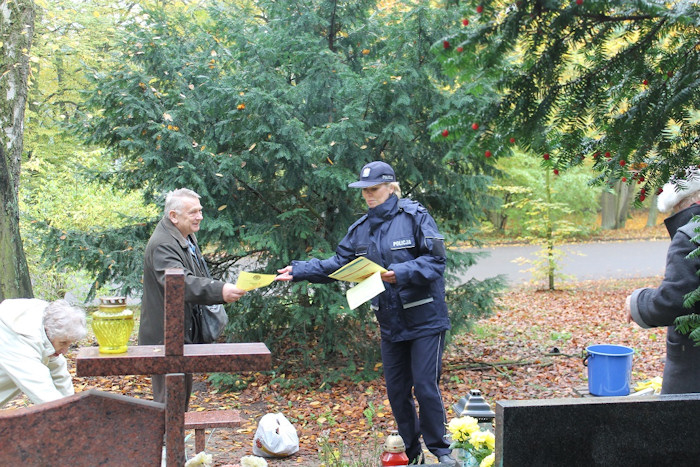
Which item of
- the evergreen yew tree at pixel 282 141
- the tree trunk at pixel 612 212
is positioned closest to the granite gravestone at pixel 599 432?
the evergreen yew tree at pixel 282 141

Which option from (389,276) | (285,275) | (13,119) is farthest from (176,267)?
(13,119)

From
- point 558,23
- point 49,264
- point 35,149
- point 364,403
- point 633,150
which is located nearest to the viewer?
point 558,23

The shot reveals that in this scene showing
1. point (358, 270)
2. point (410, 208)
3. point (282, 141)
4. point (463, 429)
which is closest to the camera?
point (463, 429)

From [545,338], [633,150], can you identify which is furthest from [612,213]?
[633,150]

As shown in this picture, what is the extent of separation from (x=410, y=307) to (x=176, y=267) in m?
1.46

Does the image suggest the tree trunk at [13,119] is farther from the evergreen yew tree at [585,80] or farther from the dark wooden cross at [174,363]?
the evergreen yew tree at [585,80]

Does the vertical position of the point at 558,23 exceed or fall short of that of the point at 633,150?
it exceeds it

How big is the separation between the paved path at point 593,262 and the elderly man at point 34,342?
1211 centimetres

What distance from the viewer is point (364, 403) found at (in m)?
6.43

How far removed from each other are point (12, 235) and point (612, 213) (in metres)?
28.1

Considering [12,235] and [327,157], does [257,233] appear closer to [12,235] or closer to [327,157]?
[327,157]

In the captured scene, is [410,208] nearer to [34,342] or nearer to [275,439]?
[275,439]

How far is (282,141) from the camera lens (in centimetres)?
640

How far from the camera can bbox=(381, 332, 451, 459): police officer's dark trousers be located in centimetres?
422
